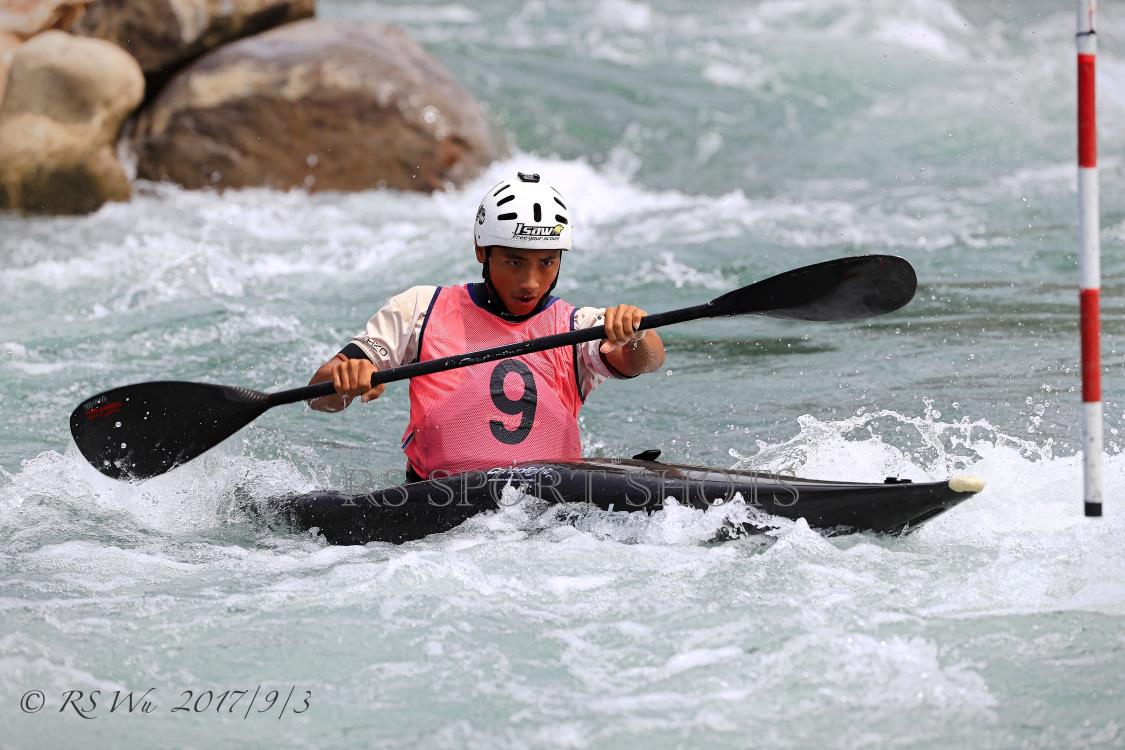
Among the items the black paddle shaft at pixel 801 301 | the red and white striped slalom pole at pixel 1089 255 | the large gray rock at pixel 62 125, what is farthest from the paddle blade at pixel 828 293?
the large gray rock at pixel 62 125

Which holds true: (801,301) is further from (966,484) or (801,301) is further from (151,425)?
(151,425)

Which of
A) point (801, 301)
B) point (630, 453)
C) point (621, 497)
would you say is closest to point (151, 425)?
point (621, 497)

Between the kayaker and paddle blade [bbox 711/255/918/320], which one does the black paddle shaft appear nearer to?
paddle blade [bbox 711/255/918/320]

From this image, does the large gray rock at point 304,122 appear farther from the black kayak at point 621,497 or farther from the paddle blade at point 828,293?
the paddle blade at point 828,293

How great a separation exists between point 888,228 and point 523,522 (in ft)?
20.5

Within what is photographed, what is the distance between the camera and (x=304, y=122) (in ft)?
35.2

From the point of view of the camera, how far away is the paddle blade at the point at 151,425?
484cm

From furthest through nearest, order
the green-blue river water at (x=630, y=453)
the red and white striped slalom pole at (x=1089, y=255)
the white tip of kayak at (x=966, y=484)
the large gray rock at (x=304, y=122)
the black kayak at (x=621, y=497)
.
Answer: the large gray rock at (x=304, y=122), the black kayak at (x=621, y=497), the white tip of kayak at (x=966, y=484), the red and white striped slalom pole at (x=1089, y=255), the green-blue river water at (x=630, y=453)

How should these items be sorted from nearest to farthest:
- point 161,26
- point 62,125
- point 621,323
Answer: point 621,323 → point 62,125 → point 161,26

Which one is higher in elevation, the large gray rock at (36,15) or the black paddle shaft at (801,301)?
the large gray rock at (36,15)

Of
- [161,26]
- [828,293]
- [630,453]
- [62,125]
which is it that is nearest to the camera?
[828,293]

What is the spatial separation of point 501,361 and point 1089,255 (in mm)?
1885

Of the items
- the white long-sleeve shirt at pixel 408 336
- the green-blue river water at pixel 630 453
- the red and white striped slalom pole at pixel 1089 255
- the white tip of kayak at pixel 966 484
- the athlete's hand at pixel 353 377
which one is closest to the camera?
the green-blue river water at pixel 630 453

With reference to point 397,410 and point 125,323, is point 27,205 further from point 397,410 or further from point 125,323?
point 397,410
